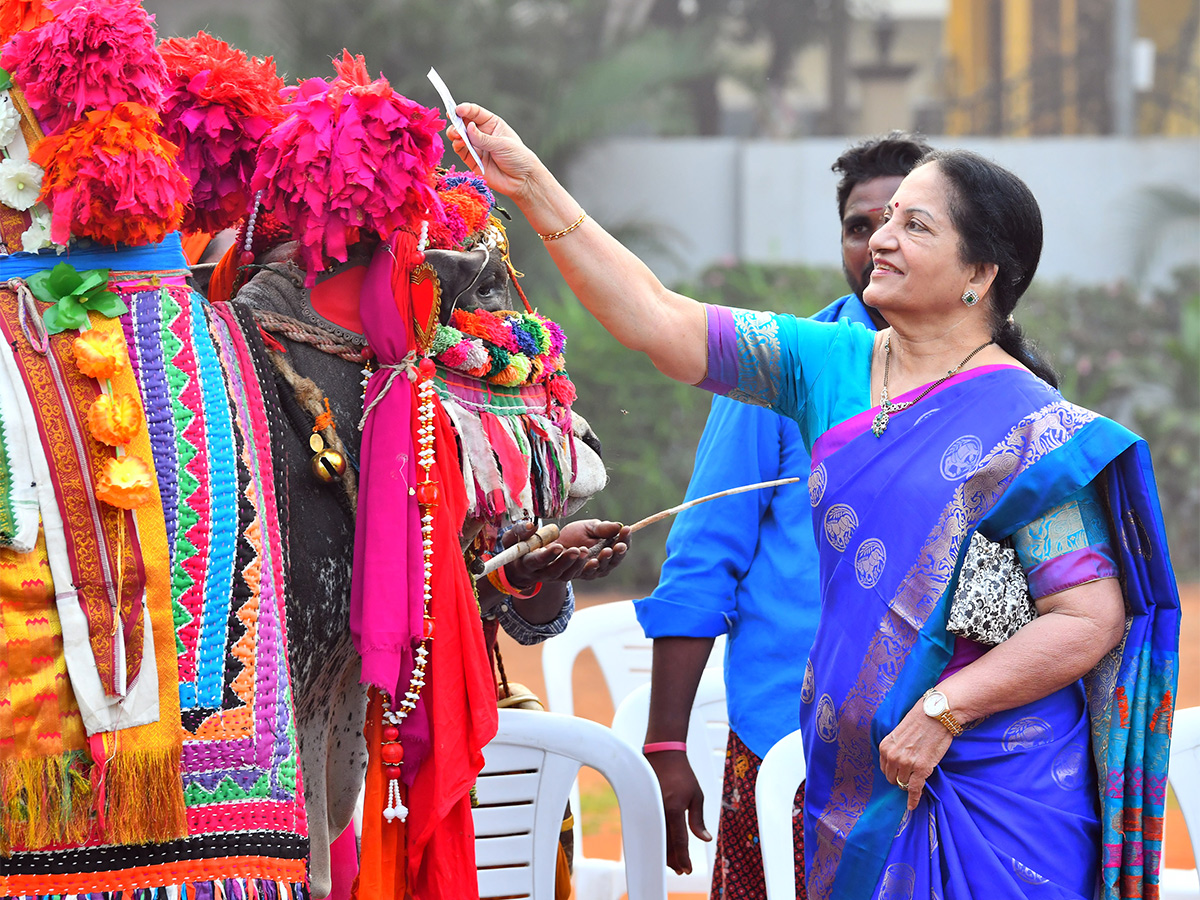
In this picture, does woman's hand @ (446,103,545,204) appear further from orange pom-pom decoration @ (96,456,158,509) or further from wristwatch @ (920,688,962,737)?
wristwatch @ (920,688,962,737)

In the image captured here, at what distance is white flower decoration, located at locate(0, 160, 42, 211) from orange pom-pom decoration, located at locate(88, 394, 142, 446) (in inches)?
12.1

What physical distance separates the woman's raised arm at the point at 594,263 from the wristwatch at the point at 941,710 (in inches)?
28.3

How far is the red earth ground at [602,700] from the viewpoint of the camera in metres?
6.25

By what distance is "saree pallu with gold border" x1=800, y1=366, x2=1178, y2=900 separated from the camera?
223 centimetres

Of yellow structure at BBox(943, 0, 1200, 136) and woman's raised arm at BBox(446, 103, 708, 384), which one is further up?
yellow structure at BBox(943, 0, 1200, 136)

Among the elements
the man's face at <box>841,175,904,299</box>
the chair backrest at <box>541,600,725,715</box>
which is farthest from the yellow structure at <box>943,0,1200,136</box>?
the man's face at <box>841,175,904,299</box>

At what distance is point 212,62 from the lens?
2059mm

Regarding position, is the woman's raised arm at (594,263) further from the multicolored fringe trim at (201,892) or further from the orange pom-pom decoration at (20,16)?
the multicolored fringe trim at (201,892)

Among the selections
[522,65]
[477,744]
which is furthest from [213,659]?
[522,65]

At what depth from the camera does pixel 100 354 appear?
1.82 meters

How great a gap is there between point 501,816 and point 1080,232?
43.3 ft

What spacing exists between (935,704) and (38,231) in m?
1.59

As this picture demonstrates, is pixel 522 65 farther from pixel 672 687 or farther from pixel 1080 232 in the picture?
pixel 672 687

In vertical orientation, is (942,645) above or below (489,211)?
below
